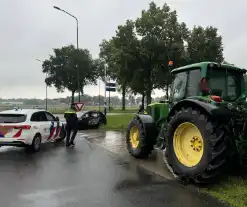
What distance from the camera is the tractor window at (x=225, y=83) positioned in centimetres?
635

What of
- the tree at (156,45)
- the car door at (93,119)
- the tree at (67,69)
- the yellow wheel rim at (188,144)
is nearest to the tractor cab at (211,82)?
the yellow wheel rim at (188,144)

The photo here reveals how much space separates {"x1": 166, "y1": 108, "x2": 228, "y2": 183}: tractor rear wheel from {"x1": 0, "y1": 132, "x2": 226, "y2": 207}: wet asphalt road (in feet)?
1.29

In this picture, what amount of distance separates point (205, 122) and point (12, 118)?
7.06 meters

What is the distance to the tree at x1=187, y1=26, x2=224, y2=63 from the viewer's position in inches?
1302

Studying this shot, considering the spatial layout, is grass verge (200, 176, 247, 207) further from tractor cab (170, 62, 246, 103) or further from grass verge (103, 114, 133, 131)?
grass verge (103, 114, 133, 131)

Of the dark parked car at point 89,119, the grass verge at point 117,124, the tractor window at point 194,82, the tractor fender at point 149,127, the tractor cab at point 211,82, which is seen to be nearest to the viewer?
the tractor cab at point 211,82

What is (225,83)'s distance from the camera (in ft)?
21.6

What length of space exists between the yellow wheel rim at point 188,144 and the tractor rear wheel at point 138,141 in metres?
1.87

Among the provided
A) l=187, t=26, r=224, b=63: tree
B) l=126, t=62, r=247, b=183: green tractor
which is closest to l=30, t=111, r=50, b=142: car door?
l=126, t=62, r=247, b=183: green tractor

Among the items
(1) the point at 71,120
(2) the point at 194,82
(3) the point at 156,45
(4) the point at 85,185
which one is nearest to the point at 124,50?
(3) the point at 156,45

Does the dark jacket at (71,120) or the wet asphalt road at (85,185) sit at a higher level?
the dark jacket at (71,120)

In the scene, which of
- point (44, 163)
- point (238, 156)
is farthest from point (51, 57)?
point (238, 156)

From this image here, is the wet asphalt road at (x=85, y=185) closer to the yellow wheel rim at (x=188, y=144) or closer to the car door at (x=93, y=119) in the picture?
the yellow wheel rim at (x=188, y=144)

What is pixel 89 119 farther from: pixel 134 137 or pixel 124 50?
pixel 124 50
